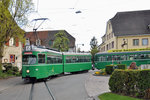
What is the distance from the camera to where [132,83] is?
845 centimetres

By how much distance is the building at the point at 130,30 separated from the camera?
1634 inches

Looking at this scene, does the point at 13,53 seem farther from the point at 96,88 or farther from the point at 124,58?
the point at 96,88

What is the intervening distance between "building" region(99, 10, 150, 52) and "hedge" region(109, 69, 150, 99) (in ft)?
105

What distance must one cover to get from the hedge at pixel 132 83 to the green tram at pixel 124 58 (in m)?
20.3

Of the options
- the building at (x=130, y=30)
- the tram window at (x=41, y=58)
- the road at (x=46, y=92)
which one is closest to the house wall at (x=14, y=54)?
the tram window at (x=41, y=58)

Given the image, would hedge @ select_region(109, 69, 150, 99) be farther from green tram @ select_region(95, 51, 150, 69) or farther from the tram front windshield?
green tram @ select_region(95, 51, 150, 69)

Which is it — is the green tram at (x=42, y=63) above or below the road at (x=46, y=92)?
above

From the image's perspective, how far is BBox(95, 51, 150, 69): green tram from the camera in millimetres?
29078

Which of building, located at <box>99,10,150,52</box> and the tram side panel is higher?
building, located at <box>99,10,150,52</box>

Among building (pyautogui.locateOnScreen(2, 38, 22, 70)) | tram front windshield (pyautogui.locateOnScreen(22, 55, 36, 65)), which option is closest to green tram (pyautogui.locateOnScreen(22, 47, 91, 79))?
tram front windshield (pyautogui.locateOnScreen(22, 55, 36, 65))

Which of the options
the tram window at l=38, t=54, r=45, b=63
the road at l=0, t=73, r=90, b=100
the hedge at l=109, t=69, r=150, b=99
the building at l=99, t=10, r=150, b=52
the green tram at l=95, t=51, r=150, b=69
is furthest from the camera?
the building at l=99, t=10, r=150, b=52

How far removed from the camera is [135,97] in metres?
8.21

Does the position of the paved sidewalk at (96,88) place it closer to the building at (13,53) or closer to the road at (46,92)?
the road at (46,92)

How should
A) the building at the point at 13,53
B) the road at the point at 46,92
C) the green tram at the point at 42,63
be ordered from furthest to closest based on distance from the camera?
the building at the point at 13,53
the green tram at the point at 42,63
the road at the point at 46,92
